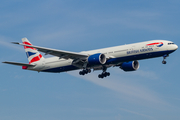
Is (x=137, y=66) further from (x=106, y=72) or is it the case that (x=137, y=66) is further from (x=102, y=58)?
(x=102, y=58)

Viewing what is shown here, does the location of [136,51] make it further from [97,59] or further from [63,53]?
[63,53]

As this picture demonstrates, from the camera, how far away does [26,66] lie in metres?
58.7

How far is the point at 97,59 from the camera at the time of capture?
162 feet

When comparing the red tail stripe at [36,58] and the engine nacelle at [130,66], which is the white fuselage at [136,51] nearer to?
the engine nacelle at [130,66]

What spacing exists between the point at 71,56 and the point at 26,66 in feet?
39.1

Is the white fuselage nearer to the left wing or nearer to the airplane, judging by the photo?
the airplane

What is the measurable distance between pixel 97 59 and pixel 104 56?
1.46 meters

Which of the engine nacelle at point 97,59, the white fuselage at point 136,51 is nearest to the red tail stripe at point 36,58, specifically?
the white fuselage at point 136,51

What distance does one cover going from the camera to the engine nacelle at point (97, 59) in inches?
1943

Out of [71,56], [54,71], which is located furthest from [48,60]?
[71,56]

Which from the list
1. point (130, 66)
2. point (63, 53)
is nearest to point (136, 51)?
point (130, 66)

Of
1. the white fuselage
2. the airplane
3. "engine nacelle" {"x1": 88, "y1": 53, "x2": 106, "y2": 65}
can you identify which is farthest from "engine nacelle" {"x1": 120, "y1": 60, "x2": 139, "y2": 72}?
"engine nacelle" {"x1": 88, "y1": 53, "x2": 106, "y2": 65}

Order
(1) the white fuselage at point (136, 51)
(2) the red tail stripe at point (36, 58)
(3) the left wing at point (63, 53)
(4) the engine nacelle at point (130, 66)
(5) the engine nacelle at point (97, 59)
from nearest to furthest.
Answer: (1) the white fuselage at point (136, 51) → (3) the left wing at point (63, 53) → (5) the engine nacelle at point (97, 59) → (4) the engine nacelle at point (130, 66) → (2) the red tail stripe at point (36, 58)

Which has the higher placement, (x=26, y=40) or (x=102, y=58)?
(x=26, y=40)
